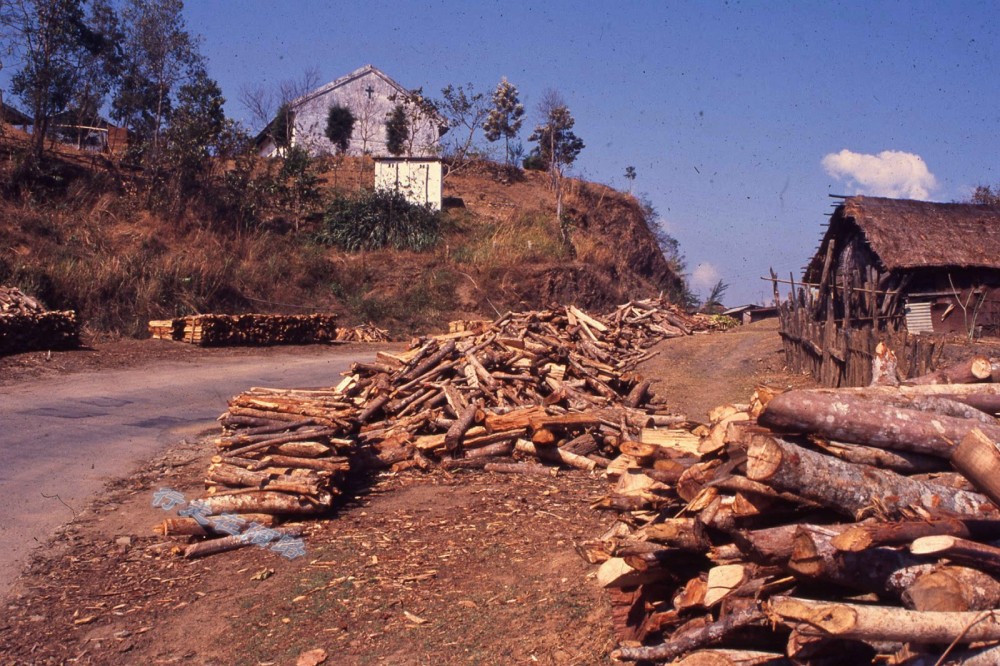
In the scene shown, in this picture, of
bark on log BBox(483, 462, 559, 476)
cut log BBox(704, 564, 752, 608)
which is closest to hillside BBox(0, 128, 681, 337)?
bark on log BBox(483, 462, 559, 476)

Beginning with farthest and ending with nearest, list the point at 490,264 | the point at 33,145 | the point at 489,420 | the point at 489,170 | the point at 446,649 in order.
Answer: the point at 489,170 < the point at 490,264 < the point at 33,145 < the point at 489,420 < the point at 446,649

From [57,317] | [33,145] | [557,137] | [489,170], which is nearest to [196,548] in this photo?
[57,317]

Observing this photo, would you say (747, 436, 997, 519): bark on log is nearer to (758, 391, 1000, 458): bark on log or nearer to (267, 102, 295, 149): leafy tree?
(758, 391, 1000, 458): bark on log

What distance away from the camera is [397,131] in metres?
45.0

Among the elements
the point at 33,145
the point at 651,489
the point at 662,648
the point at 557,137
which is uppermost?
the point at 557,137

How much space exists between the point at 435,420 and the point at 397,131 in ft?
120

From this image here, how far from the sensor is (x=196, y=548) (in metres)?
6.77

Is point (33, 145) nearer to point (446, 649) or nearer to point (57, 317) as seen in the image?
point (57, 317)

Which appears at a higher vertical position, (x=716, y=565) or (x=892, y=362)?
(x=892, y=362)

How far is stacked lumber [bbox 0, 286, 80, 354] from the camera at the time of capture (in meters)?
16.8

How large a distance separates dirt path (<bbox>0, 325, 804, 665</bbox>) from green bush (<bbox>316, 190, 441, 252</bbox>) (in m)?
26.2

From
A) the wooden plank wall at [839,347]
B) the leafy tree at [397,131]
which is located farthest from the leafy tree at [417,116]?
the wooden plank wall at [839,347]

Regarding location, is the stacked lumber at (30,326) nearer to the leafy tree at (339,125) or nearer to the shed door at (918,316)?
the shed door at (918,316)

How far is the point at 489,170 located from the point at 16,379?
35127mm
